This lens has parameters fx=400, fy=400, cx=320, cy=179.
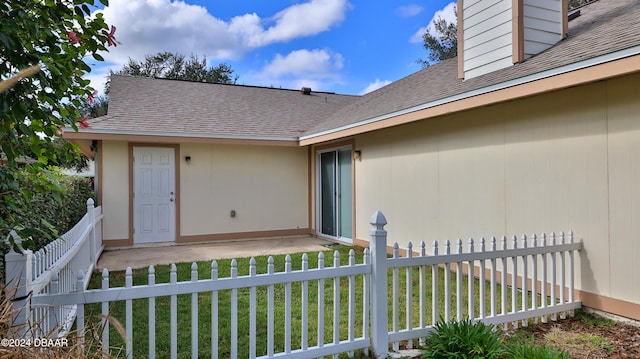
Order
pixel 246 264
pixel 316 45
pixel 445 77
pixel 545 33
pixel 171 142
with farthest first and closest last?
1. pixel 316 45
2. pixel 171 142
3. pixel 445 77
4. pixel 246 264
5. pixel 545 33

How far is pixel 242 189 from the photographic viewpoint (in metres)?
9.75

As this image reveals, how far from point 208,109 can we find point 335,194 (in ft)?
13.3

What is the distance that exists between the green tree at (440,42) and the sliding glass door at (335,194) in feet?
56.8

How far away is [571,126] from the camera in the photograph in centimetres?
438

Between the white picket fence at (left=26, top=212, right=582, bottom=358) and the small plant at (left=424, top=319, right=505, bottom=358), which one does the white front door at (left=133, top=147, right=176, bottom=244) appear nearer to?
the white picket fence at (left=26, top=212, right=582, bottom=358)

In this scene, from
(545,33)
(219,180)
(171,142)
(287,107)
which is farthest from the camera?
(287,107)

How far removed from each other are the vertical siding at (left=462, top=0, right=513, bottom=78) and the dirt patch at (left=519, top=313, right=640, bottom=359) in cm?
332

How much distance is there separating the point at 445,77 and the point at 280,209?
508cm

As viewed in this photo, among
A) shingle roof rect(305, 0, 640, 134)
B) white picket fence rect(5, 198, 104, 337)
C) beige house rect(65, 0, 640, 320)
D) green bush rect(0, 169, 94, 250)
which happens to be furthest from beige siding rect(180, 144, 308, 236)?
white picket fence rect(5, 198, 104, 337)

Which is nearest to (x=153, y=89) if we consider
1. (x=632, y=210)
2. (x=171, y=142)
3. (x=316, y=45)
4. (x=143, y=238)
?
(x=171, y=142)

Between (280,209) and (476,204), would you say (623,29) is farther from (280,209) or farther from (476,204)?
(280,209)

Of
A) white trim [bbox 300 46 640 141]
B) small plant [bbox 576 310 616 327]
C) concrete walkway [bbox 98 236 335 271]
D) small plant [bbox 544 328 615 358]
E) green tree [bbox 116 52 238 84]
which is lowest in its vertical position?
small plant [bbox 576 310 616 327]

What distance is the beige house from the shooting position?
4.02m

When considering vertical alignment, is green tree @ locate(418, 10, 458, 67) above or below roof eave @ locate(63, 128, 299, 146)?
above
